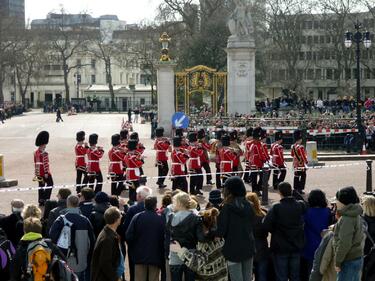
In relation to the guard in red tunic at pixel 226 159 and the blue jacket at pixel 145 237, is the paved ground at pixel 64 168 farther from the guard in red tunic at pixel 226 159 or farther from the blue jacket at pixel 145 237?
the blue jacket at pixel 145 237

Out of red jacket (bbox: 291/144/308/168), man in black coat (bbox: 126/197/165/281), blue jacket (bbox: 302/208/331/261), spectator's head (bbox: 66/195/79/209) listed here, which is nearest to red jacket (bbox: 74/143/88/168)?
red jacket (bbox: 291/144/308/168)

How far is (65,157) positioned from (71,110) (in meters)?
45.0

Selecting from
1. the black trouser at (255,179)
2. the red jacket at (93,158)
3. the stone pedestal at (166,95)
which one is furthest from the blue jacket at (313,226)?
the stone pedestal at (166,95)

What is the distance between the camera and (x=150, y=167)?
24281 millimetres

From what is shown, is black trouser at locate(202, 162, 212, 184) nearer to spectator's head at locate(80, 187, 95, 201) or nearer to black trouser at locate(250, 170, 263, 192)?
black trouser at locate(250, 170, 263, 192)

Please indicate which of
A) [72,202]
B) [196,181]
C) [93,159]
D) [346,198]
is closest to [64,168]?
[93,159]

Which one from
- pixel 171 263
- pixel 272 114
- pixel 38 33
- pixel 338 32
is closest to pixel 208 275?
pixel 171 263

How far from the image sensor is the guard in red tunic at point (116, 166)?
56.7 feet

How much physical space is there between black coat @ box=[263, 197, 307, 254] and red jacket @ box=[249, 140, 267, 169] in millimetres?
8973

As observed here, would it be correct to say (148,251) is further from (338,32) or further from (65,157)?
(338,32)

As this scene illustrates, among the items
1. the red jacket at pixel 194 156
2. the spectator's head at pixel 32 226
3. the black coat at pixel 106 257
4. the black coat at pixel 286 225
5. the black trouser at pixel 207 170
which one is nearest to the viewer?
the spectator's head at pixel 32 226

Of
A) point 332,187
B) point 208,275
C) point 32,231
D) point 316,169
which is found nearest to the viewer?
point 32,231

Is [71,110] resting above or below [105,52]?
below

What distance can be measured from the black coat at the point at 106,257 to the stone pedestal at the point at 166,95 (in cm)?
2591
